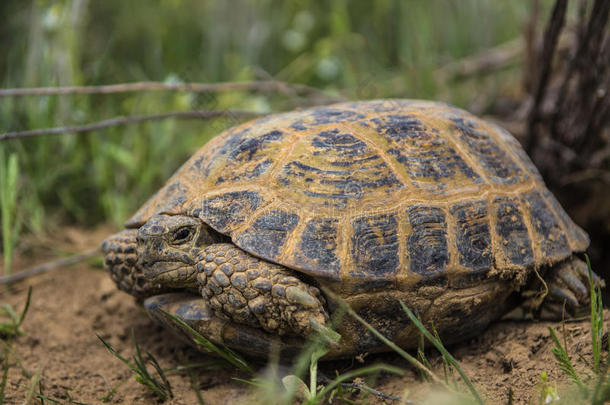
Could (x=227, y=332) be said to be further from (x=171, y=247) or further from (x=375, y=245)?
(x=375, y=245)

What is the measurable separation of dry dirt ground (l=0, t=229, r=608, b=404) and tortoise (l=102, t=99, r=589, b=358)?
145 millimetres

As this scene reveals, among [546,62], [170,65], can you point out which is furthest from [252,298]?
[170,65]

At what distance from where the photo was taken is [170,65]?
573 centimetres

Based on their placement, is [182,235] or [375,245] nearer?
[375,245]

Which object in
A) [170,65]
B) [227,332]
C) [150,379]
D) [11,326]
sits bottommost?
[11,326]

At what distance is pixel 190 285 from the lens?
84.4 inches

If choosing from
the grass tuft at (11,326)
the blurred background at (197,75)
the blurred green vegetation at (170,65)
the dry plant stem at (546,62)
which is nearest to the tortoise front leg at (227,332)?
the grass tuft at (11,326)

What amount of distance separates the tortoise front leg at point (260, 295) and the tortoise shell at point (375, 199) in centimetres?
7

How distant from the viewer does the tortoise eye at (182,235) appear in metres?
2.07

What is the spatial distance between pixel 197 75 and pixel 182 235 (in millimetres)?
4028

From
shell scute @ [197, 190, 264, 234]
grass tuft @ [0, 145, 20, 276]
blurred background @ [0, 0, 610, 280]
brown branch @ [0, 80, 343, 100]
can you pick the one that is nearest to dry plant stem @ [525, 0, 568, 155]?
blurred background @ [0, 0, 610, 280]

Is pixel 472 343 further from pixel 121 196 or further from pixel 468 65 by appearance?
pixel 468 65

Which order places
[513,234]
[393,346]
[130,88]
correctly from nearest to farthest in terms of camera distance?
Result: [393,346], [513,234], [130,88]

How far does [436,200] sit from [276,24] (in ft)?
18.3
